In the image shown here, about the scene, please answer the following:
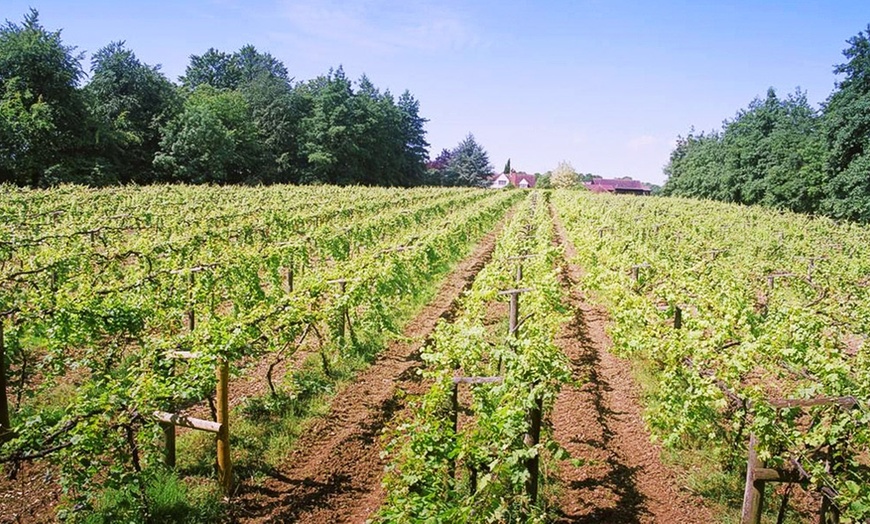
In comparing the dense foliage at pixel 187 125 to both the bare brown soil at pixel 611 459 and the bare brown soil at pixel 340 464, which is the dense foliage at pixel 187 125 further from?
the bare brown soil at pixel 611 459

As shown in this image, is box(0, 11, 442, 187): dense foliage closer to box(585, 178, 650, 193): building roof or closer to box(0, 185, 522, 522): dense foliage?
box(0, 185, 522, 522): dense foliage

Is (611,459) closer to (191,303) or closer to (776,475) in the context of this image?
(776,475)

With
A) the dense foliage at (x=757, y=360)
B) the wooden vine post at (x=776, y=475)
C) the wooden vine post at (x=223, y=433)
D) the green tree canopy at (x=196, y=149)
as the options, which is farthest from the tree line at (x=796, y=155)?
the green tree canopy at (x=196, y=149)

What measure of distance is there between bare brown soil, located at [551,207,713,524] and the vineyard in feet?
0.54

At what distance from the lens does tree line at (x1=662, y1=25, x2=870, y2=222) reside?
3142 cm

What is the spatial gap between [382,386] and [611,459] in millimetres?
3313

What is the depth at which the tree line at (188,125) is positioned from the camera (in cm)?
3362

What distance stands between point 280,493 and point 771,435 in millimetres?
4497

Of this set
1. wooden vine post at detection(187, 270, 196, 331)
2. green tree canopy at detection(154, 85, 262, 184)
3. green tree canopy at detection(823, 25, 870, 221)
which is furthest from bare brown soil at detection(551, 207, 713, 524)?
green tree canopy at detection(154, 85, 262, 184)

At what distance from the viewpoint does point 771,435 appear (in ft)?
14.0

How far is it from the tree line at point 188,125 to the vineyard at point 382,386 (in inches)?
1100

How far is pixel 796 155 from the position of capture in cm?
4184

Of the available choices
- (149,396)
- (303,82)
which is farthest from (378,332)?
(303,82)

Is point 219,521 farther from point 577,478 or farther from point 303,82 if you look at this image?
point 303,82
